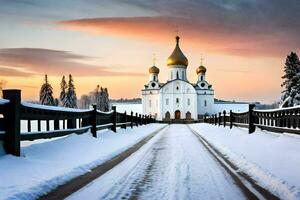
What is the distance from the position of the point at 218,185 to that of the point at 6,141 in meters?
4.75

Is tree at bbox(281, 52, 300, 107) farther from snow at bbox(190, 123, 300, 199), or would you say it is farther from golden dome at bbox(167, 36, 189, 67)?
golden dome at bbox(167, 36, 189, 67)

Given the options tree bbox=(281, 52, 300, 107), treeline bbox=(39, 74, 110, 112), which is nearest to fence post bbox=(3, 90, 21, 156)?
tree bbox=(281, 52, 300, 107)

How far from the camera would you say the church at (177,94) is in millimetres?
122875

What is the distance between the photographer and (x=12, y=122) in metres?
9.73

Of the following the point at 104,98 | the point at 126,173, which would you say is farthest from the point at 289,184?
the point at 104,98

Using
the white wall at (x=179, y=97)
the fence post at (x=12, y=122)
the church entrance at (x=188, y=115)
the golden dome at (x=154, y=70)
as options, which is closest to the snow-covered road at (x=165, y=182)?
the fence post at (x=12, y=122)

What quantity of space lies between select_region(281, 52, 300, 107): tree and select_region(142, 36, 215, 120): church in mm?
60208

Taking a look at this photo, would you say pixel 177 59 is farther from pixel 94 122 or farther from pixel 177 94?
pixel 94 122

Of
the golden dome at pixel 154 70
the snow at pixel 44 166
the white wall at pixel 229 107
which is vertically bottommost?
the snow at pixel 44 166

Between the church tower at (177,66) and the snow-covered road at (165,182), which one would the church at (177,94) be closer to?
the church tower at (177,66)

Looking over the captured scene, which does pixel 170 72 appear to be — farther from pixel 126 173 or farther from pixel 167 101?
pixel 126 173

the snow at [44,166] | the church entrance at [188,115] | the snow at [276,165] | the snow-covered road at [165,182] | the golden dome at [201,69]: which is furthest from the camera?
the golden dome at [201,69]

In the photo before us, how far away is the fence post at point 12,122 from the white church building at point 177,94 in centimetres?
11105

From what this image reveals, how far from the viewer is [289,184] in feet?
23.0
